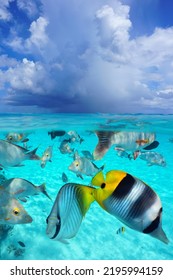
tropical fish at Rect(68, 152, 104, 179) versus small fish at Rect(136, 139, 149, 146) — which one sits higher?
small fish at Rect(136, 139, 149, 146)

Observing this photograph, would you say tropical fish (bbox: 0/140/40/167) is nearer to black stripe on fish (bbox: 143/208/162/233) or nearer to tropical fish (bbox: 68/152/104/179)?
tropical fish (bbox: 68/152/104/179)

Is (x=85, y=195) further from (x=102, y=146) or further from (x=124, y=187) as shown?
(x=102, y=146)

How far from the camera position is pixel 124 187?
6.54ft

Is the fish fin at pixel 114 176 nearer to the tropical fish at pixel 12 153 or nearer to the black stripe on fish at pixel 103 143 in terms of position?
the tropical fish at pixel 12 153

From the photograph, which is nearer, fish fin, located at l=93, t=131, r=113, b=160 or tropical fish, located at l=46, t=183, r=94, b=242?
tropical fish, located at l=46, t=183, r=94, b=242

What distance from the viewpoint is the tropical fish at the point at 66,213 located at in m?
2.05

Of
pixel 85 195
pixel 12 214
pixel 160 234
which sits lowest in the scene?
pixel 12 214

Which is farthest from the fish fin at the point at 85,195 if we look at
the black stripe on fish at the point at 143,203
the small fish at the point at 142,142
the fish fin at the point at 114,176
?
the small fish at the point at 142,142

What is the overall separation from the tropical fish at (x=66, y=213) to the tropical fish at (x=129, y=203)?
0.18 metres

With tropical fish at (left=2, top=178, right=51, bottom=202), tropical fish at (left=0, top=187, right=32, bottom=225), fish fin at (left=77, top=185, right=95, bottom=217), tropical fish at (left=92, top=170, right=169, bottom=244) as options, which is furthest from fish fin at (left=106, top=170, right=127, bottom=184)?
tropical fish at (left=2, top=178, right=51, bottom=202)

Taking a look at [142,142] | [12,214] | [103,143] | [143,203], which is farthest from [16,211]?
[142,142]

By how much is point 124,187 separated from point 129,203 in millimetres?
130

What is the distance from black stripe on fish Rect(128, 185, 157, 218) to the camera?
1957 mm

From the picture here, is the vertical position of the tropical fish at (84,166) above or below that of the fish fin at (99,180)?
below
